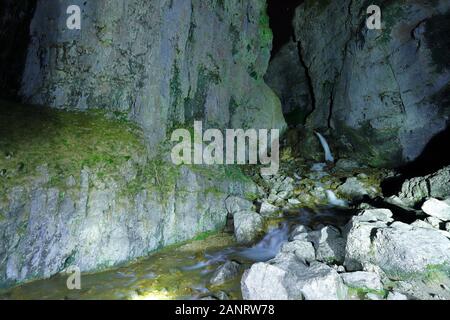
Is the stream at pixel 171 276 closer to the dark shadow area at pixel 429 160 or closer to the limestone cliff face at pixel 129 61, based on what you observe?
the limestone cliff face at pixel 129 61

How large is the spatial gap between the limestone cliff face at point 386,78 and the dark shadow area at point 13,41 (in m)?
16.3

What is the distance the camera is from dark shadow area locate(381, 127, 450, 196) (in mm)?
12859

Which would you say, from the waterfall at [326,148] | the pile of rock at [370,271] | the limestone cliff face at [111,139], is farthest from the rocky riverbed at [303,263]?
the waterfall at [326,148]

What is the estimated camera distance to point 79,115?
8.61 m

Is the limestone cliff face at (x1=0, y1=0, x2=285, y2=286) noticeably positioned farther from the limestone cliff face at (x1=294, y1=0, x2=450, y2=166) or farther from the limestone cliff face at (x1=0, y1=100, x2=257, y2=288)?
the limestone cliff face at (x1=294, y1=0, x2=450, y2=166)

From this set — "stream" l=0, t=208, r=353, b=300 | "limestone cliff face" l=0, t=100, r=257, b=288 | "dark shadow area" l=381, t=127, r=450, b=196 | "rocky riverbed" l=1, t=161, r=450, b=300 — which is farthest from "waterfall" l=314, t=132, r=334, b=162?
"limestone cliff face" l=0, t=100, r=257, b=288

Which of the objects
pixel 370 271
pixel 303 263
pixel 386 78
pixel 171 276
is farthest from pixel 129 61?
pixel 386 78

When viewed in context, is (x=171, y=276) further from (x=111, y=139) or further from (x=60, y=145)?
(x=60, y=145)

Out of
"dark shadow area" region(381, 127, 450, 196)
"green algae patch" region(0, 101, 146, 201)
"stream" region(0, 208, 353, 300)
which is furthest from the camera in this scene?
"dark shadow area" region(381, 127, 450, 196)

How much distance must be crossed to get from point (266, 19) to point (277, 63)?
22.5 ft

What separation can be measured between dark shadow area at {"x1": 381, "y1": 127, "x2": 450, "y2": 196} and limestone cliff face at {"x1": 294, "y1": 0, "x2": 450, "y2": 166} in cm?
31

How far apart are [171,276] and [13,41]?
437 inches
